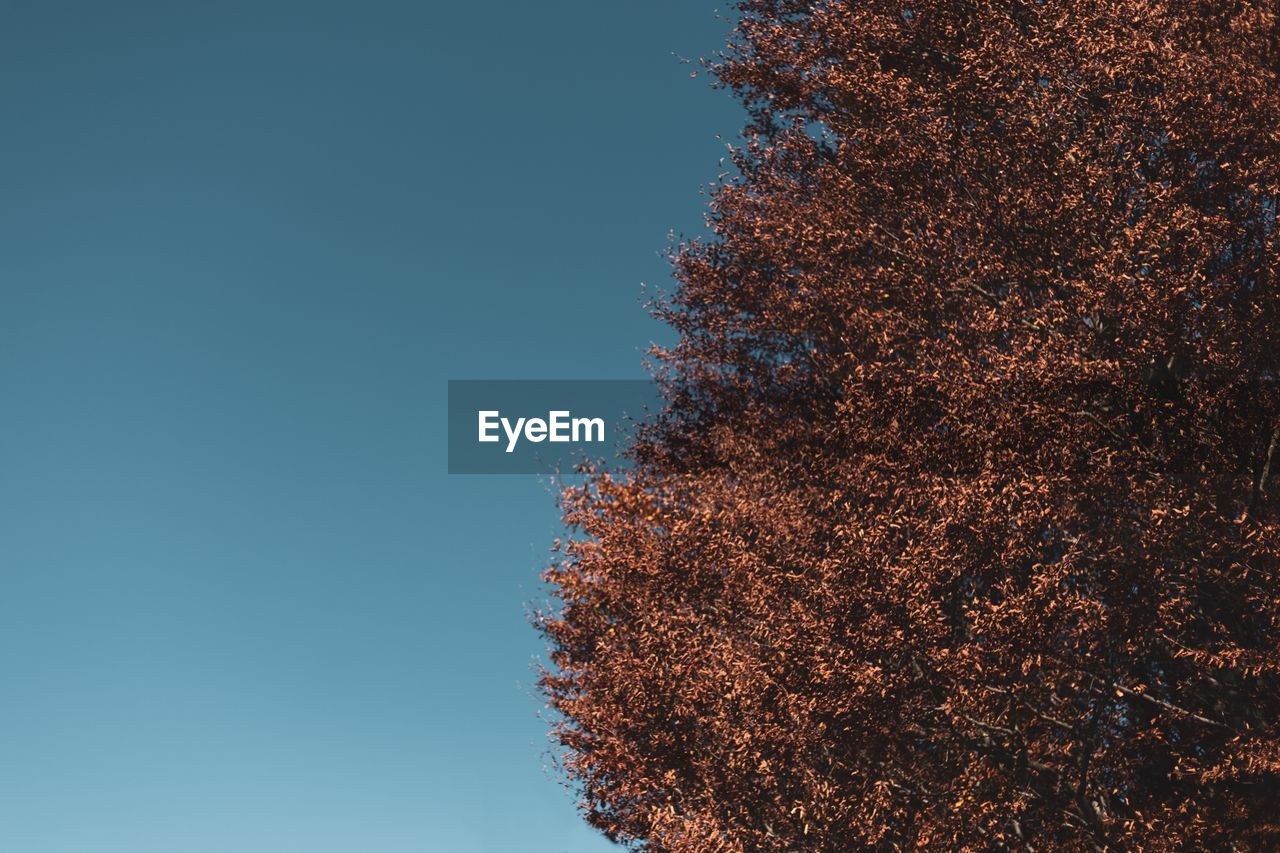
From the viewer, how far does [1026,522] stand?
1928 cm

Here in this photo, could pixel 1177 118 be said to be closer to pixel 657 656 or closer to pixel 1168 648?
pixel 1168 648

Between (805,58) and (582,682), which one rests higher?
(805,58)

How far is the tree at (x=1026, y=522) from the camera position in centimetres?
1900

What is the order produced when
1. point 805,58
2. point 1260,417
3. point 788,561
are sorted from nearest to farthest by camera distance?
point 1260,417 → point 788,561 → point 805,58

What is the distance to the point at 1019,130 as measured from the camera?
22.1m

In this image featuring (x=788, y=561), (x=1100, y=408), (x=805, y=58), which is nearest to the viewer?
(x=1100, y=408)

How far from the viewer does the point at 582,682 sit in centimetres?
3050

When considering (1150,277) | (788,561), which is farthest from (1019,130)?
(788,561)

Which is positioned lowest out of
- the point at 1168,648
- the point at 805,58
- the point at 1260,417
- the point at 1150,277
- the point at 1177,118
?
the point at 1168,648

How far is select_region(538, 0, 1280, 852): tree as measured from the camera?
19000 mm

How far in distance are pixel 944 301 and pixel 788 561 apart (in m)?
6.16

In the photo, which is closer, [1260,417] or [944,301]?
[1260,417]

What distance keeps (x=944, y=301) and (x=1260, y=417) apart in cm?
630

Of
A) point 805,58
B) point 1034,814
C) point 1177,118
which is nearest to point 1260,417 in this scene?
point 1177,118
